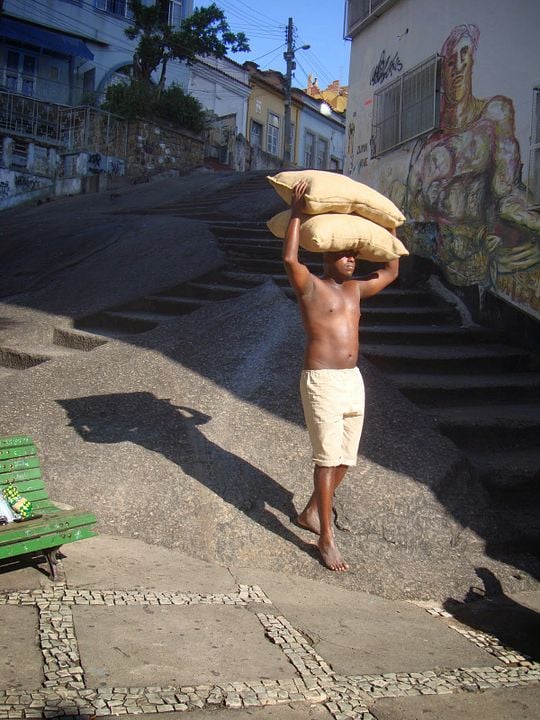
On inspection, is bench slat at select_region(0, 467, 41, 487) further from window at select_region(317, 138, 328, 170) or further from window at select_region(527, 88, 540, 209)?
window at select_region(317, 138, 328, 170)

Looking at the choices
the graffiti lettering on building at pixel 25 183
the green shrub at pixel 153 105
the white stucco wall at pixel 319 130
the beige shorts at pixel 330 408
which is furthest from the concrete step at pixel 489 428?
the white stucco wall at pixel 319 130

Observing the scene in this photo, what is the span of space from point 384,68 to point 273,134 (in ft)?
88.9

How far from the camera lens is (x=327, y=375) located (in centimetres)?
417

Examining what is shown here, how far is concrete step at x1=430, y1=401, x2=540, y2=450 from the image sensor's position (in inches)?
226

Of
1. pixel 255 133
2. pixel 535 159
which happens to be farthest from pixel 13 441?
pixel 255 133

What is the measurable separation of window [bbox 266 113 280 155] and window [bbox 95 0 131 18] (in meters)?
9.76

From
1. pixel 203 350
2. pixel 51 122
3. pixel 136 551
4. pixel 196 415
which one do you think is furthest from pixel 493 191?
pixel 51 122

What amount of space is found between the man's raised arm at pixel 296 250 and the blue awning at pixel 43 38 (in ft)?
79.2

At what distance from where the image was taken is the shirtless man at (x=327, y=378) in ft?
13.6

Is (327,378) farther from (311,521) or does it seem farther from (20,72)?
(20,72)

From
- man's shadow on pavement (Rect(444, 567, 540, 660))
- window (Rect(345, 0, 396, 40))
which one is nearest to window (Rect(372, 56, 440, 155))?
window (Rect(345, 0, 396, 40))

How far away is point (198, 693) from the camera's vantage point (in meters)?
2.73

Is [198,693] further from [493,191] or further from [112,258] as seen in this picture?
[112,258]

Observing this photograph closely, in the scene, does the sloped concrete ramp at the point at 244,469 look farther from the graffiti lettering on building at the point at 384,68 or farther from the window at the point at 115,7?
the window at the point at 115,7
